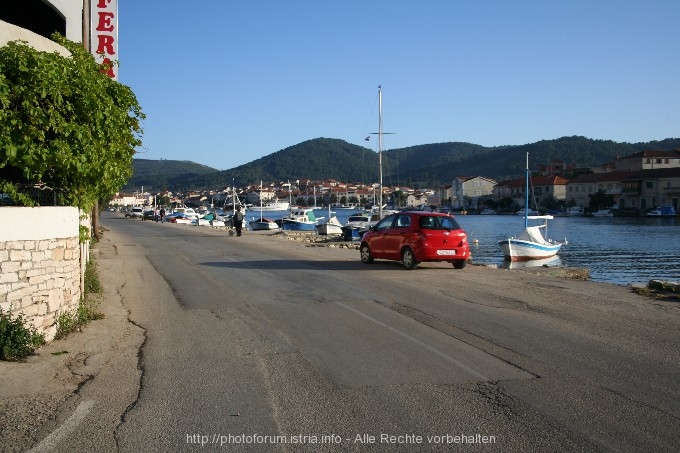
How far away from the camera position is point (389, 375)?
6973 millimetres

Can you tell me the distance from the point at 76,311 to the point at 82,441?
517cm

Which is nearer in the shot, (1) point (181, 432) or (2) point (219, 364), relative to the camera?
(1) point (181, 432)

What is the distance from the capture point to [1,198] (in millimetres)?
8578

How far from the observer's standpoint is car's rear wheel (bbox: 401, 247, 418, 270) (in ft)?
58.4

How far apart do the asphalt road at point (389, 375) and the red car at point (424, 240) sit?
4.07 m

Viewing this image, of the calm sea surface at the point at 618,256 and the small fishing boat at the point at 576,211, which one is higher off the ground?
the small fishing boat at the point at 576,211

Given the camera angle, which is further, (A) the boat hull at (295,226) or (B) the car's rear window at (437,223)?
(A) the boat hull at (295,226)

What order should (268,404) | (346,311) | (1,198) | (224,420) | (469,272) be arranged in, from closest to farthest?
1. (224,420)
2. (268,404)
3. (1,198)
4. (346,311)
5. (469,272)

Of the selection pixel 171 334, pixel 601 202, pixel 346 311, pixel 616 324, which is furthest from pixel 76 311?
pixel 601 202

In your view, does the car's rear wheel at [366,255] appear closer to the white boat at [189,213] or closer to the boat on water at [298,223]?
the boat on water at [298,223]

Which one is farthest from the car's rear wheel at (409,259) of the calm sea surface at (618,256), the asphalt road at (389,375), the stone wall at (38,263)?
the calm sea surface at (618,256)

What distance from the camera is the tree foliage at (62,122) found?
841cm

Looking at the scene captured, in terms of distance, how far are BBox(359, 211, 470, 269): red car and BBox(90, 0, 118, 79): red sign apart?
10.8 metres

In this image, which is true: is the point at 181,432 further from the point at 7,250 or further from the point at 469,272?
the point at 469,272
